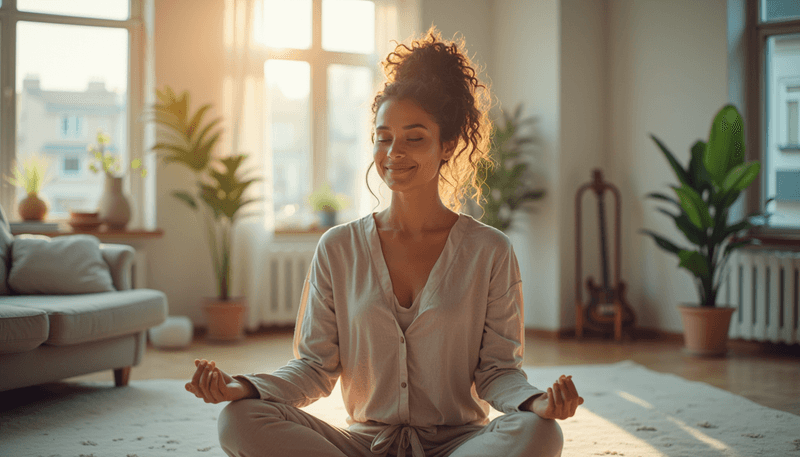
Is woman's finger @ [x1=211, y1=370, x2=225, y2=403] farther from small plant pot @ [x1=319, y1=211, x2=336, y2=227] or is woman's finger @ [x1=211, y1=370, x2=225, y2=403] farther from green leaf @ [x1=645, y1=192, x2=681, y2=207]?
small plant pot @ [x1=319, y1=211, x2=336, y2=227]

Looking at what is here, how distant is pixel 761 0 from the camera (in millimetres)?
4258

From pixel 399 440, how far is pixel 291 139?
3890 mm

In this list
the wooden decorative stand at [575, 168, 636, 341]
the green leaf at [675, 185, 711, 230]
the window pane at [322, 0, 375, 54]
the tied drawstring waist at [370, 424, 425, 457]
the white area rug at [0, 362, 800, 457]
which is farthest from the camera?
the window pane at [322, 0, 375, 54]

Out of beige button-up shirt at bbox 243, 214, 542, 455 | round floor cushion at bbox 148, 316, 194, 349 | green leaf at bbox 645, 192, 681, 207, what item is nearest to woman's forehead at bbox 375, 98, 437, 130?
beige button-up shirt at bbox 243, 214, 542, 455

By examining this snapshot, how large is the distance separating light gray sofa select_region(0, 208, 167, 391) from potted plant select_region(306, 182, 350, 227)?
1794 mm

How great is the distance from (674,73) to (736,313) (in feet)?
5.43

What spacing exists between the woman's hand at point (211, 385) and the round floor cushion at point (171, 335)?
2.99m

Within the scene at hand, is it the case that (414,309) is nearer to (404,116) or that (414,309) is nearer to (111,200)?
(404,116)

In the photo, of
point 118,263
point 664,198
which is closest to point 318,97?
point 118,263

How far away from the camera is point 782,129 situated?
13.8 feet

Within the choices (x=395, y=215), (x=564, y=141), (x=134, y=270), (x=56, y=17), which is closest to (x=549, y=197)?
(x=564, y=141)

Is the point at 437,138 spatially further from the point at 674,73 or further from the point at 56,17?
the point at 56,17

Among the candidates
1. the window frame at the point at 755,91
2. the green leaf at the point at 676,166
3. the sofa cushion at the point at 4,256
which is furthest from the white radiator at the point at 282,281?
the window frame at the point at 755,91

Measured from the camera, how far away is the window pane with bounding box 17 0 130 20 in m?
4.55
